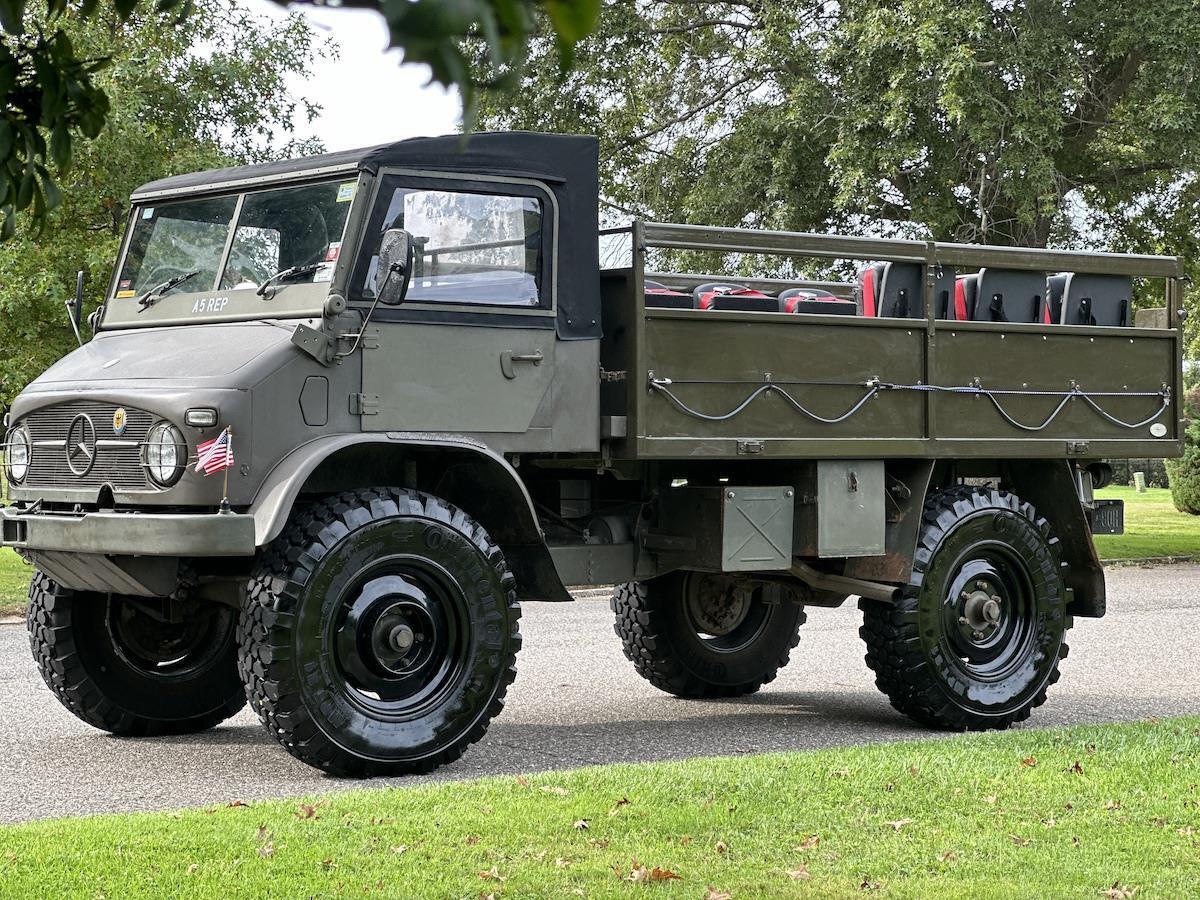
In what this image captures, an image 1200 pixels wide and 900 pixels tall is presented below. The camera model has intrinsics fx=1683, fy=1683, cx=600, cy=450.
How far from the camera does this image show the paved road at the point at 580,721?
7.28 m

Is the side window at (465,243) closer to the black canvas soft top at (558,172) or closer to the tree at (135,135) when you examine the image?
the black canvas soft top at (558,172)

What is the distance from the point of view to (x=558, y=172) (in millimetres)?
8156

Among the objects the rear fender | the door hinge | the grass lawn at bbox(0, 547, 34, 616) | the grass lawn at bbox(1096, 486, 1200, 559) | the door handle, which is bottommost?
the grass lawn at bbox(1096, 486, 1200, 559)

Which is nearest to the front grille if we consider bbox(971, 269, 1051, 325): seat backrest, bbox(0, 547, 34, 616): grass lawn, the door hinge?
the door hinge

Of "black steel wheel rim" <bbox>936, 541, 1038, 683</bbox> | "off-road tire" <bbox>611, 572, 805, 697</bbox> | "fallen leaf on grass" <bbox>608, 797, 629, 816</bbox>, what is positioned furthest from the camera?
"off-road tire" <bbox>611, 572, 805, 697</bbox>

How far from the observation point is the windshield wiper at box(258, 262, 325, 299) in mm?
7715

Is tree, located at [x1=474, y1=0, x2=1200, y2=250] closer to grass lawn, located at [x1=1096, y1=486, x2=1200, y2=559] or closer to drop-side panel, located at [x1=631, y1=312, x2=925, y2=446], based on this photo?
grass lawn, located at [x1=1096, y1=486, x2=1200, y2=559]

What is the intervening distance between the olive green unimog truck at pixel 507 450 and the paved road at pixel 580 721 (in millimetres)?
285

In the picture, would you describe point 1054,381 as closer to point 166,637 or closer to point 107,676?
point 166,637

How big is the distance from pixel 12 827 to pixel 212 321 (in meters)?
2.84

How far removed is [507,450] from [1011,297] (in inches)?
130

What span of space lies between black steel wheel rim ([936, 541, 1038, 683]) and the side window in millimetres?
2856

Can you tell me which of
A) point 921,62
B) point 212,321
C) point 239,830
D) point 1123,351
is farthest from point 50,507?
point 921,62

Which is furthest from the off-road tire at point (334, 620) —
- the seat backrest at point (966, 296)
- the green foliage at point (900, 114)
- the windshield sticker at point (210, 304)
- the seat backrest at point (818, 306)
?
the green foliage at point (900, 114)
